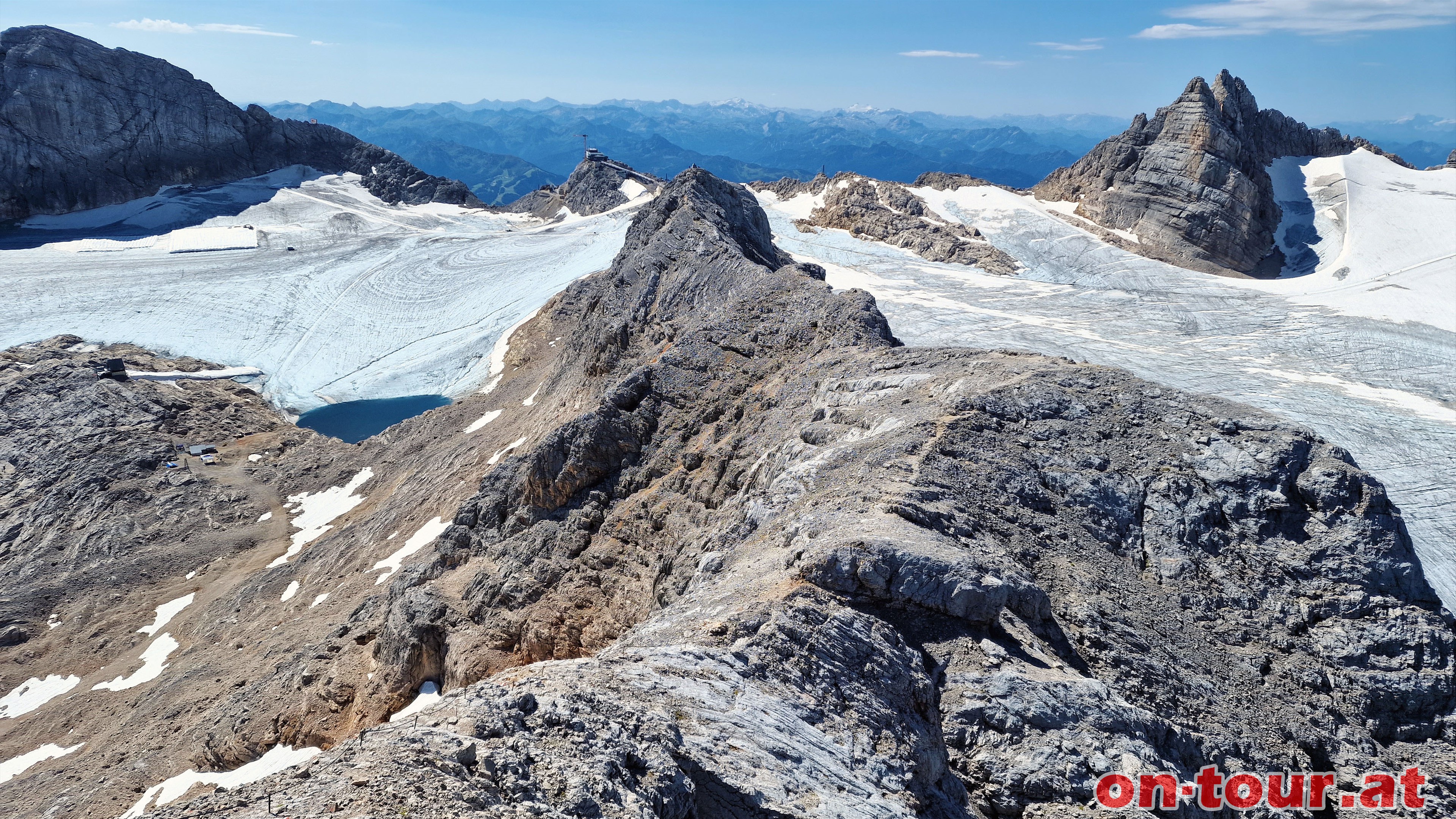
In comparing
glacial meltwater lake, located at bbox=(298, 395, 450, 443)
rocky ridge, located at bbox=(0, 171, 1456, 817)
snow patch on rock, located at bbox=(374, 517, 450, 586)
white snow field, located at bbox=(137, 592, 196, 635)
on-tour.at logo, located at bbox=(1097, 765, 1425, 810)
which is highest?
rocky ridge, located at bbox=(0, 171, 1456, 817)

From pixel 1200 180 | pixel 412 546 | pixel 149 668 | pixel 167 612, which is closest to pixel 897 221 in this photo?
pixel 1200 180

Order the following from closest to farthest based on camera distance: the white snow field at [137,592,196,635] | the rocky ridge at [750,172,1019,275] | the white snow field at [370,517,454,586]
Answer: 1. the white snow field at [370,517,454,586]
2. the white snow field at [137,592,196,635]
3. the rocky ridge at [750,172,1019,275]

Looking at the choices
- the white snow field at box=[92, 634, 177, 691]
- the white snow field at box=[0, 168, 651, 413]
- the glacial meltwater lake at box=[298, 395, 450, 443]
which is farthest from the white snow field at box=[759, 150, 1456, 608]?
the white snow field at box=[92, 634, 177, 691]

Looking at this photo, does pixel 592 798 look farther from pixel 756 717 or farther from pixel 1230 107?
pixel 1230 107

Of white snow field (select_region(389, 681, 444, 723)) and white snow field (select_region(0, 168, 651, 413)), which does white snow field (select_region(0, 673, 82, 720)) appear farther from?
white snow field (select_region(0, 168, 651, 413))

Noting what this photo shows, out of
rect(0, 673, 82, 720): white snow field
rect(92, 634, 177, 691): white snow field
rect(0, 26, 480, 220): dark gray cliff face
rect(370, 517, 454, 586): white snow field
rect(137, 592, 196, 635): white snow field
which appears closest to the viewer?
rect(370, 517, 454, 586): white snow field

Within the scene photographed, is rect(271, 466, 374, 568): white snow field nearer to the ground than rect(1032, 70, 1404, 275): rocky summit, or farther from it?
nearer to the ground

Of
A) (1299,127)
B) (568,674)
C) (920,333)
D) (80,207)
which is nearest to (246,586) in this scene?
(568,674)
